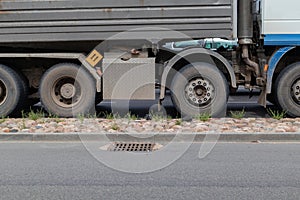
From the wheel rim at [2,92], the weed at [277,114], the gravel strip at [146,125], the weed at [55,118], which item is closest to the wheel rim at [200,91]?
the gravel strip at [146,125]

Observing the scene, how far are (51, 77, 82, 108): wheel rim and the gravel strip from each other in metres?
0.51

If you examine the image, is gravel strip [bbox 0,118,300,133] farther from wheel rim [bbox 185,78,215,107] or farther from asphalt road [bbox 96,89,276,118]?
asphalt road [bbox 96,89,276,118]

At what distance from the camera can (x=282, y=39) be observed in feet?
29.0

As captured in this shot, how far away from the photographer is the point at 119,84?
8922 mm

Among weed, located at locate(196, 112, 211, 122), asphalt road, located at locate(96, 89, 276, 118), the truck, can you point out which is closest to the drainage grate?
weed, located at locate(196, 112, 211, 122)

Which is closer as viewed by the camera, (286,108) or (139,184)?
(139,184)

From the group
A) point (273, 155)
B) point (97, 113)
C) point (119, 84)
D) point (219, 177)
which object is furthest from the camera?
point (97, 113)

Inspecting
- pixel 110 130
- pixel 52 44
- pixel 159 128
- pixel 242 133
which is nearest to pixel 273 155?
pixel 242 133

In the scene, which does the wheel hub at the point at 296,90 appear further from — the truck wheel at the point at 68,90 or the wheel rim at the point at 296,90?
the truck wheel at the point at 68,90

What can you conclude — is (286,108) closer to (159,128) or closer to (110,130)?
(159,128)

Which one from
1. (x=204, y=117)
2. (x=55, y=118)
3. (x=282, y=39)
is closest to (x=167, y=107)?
(x=204, y=117)

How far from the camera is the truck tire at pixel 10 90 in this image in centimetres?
925

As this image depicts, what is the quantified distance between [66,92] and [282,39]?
4.29m

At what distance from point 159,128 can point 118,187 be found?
111 inches
